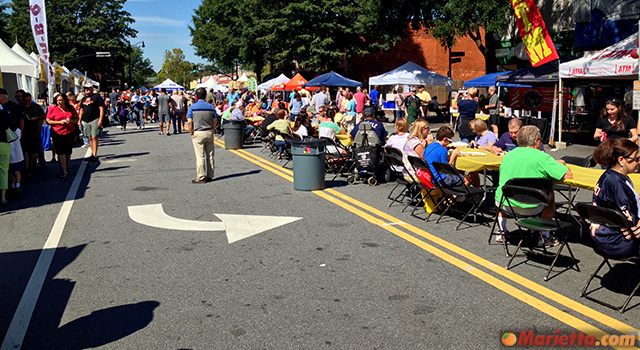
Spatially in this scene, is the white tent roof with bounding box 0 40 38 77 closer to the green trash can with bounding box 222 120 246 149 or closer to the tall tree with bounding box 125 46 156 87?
the green trash can with bounding box 222 120 246 149

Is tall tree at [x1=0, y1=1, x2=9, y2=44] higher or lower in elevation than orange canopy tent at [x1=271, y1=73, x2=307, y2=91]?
higher

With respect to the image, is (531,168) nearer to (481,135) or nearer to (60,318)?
(481,135)

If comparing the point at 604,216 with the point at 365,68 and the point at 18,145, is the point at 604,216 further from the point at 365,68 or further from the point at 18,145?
the point at 365,68

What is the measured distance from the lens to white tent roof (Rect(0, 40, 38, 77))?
18.5 metres

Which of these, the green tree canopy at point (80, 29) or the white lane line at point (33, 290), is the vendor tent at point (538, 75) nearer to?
the white lane line at point (33, 290)

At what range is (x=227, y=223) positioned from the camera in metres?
8.09

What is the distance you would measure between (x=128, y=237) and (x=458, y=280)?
4.22 metres

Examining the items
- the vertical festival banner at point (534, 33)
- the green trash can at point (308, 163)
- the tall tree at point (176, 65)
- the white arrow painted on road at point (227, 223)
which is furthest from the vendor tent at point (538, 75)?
the tall tree at point (176, 65)

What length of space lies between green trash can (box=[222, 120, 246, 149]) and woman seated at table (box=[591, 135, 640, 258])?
1363cm

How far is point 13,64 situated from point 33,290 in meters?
15.6

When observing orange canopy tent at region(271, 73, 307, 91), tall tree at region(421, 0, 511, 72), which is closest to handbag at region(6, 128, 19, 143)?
tall tree at region(421, 0, 511, 72)

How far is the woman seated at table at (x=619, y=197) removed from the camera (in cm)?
484

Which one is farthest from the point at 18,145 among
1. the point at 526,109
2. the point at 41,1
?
the point at 526,109

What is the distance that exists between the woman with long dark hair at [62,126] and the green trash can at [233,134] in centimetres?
569
